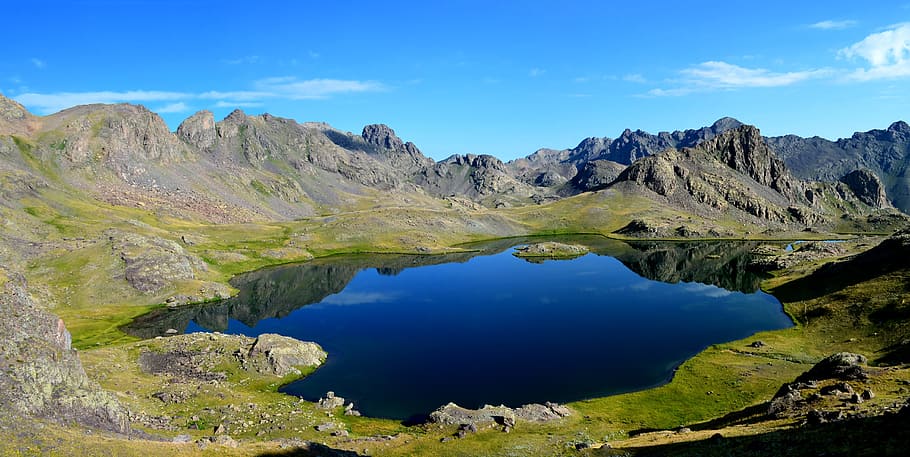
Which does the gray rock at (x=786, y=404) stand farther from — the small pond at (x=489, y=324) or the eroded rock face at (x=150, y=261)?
the eroded rock face at (x=150, y=261)

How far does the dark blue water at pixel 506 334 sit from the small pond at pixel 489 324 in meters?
0.33

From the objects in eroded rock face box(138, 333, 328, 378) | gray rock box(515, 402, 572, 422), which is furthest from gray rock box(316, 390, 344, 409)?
gray rock box(515, 402, 572, 422)

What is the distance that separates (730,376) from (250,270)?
16666 centimetres

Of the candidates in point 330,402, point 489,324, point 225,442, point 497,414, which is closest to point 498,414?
point 497,414

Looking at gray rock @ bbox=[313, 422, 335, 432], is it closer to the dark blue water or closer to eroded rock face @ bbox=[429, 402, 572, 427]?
the dark blue water

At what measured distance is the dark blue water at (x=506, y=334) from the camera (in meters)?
77.8

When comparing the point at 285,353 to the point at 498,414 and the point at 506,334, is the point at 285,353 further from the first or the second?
the point at 506,334

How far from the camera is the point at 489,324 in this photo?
4560 inches

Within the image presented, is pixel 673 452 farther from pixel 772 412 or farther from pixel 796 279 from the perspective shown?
pixel 796 279

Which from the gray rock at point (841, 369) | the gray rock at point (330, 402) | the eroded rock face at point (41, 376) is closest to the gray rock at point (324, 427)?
the gray rock at point (330, 402)

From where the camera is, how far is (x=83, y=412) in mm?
44750

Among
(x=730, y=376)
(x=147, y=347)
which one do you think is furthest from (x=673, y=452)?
(x=147, y=347)

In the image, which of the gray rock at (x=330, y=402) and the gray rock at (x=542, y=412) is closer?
the gray rock at (x=542, y=412)

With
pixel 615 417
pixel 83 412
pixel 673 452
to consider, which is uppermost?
pixel 83 412
